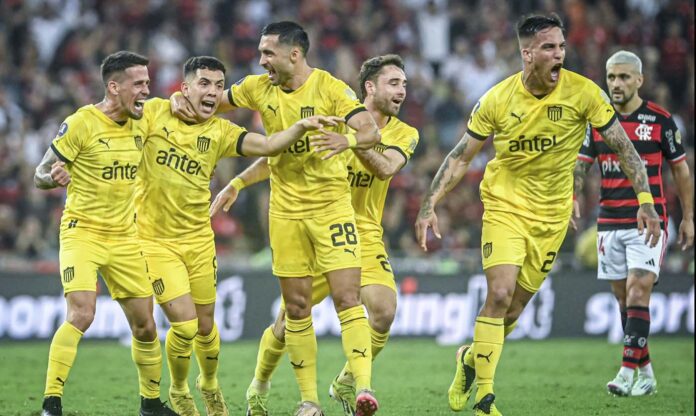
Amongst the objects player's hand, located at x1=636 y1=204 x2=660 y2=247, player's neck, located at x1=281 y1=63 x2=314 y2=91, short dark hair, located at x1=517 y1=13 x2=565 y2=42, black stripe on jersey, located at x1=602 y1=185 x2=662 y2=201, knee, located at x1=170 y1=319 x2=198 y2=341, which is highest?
short dark hair, located at x1=517 y1=13 x2=565 y2=42

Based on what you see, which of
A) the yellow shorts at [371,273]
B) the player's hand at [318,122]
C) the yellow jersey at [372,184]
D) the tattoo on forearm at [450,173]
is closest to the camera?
the player's hand at [318,122]

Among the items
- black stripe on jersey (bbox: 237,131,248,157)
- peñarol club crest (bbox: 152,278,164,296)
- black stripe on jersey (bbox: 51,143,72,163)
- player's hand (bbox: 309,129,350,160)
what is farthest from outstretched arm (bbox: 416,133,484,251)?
black stripe on jersey (bbox: 51,143,72,163)

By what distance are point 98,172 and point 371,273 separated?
239 cm

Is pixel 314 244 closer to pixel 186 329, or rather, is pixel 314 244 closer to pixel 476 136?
pixel 186 329

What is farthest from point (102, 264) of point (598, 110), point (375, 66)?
point (598, 110)

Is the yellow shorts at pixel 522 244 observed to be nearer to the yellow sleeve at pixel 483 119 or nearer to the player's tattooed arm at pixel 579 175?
the yellow sleeve at pixel 483 119

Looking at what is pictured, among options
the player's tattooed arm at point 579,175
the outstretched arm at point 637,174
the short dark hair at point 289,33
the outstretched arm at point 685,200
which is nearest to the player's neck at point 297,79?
the short dark hair at point 289,33

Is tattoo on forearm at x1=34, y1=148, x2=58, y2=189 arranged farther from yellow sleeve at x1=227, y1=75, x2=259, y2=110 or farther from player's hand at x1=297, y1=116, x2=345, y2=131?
player's hand at x1=297, y1=116, x2=345, y2=131

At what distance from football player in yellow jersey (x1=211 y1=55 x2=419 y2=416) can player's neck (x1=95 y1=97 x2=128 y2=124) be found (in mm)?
1164

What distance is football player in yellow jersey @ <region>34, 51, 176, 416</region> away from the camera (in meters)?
8.25

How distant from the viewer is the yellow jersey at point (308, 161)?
8367 millimetres

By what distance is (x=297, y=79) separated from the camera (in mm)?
8453

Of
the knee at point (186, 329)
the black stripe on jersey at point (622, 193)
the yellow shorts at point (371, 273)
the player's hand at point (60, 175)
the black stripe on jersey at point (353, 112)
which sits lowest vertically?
the knee at point (186, 329)

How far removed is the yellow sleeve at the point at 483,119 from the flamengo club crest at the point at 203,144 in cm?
215
